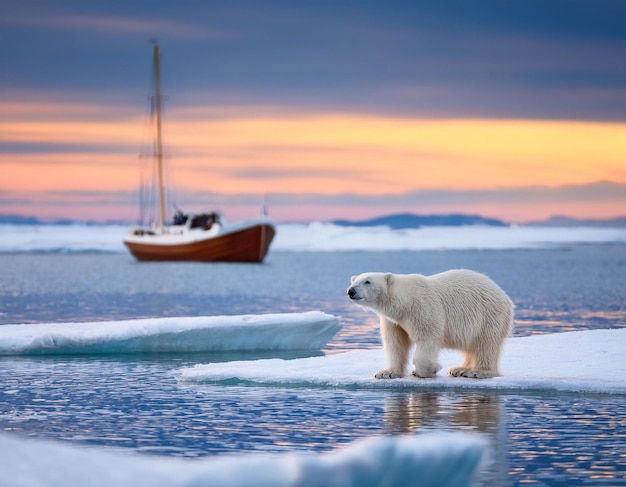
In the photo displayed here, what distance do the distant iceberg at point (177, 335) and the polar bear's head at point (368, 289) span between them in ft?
18.7

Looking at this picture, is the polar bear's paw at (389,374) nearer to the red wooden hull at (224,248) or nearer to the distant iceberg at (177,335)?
the distant iceberg at (177,335)

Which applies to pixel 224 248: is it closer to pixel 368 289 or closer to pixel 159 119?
pixel 159 119

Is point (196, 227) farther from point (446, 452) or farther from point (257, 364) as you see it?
point (446, 452)

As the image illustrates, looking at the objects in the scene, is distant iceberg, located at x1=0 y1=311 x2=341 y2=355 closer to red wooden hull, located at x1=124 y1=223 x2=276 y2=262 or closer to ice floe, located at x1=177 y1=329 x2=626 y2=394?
ice floe, located at x1=177 y1=329 x2=626 y2=394

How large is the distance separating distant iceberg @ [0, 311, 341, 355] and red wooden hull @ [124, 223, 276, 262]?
56043 mm

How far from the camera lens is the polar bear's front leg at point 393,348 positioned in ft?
41.5

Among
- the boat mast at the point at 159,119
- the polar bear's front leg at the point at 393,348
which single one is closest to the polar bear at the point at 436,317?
the polar bear's front leg at the point at 393,348

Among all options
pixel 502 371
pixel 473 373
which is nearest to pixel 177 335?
pixel 502 371

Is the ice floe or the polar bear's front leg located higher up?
the polar bear's front leg

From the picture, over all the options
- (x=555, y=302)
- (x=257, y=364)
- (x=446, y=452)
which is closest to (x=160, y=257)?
(x=555, y=302)

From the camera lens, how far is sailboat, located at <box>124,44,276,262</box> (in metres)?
75.2

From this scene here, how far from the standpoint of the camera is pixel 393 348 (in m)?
12.7

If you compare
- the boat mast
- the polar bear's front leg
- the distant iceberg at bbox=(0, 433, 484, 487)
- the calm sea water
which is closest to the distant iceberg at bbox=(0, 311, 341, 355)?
the calm sea water

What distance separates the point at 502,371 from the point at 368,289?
8.14 ft
